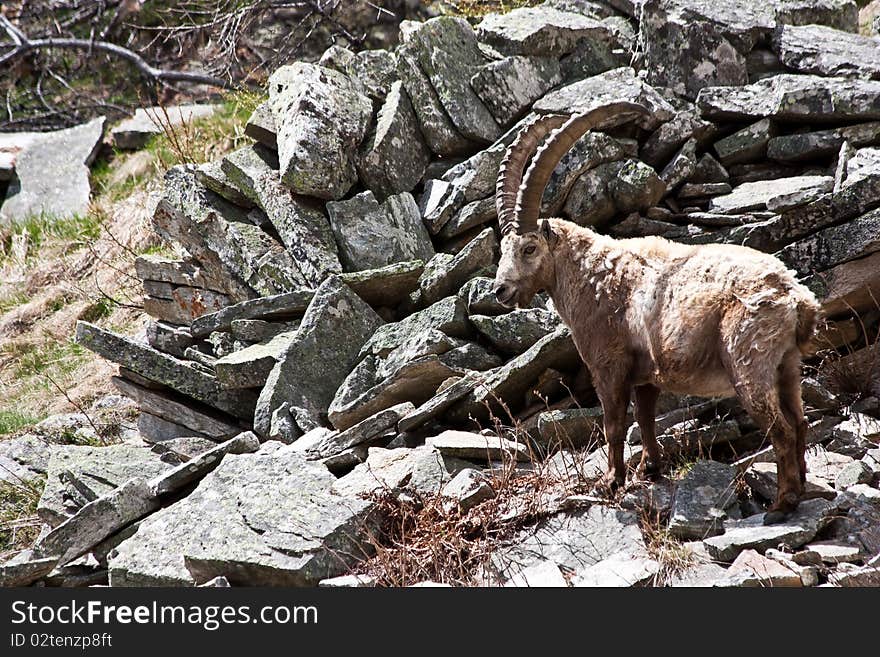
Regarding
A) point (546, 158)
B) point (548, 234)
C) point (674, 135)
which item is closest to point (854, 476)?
point (548, 234)

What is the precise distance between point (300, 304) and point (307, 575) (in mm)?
4039

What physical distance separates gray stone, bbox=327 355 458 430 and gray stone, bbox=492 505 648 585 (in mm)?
2165

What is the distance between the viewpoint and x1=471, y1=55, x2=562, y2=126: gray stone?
11094 mm

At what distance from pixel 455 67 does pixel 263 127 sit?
2.42 metres

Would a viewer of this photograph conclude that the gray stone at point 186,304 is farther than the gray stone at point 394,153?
Yes

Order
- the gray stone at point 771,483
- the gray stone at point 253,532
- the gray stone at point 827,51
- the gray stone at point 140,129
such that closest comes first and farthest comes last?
the gray stone at point 771,483 → the gray stone at point 253,532 → the gray stone at point 827,51 → the gray stone at point 140,129

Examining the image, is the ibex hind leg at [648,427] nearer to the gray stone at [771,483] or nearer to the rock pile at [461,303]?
the rock pile at [461,303]

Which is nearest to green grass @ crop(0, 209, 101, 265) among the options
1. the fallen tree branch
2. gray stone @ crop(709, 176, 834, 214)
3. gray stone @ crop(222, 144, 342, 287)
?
the fallen tree branch

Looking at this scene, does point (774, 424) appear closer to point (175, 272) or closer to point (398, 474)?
point (398, 474)

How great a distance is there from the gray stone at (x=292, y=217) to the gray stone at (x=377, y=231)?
0.60ft

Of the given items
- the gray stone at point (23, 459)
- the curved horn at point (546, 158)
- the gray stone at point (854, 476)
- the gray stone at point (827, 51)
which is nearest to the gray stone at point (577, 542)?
the gray stone at point (854, 476)

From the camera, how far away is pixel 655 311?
7.25 meters

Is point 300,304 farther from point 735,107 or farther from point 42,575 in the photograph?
point 735,107

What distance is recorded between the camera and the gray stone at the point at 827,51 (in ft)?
33.1
